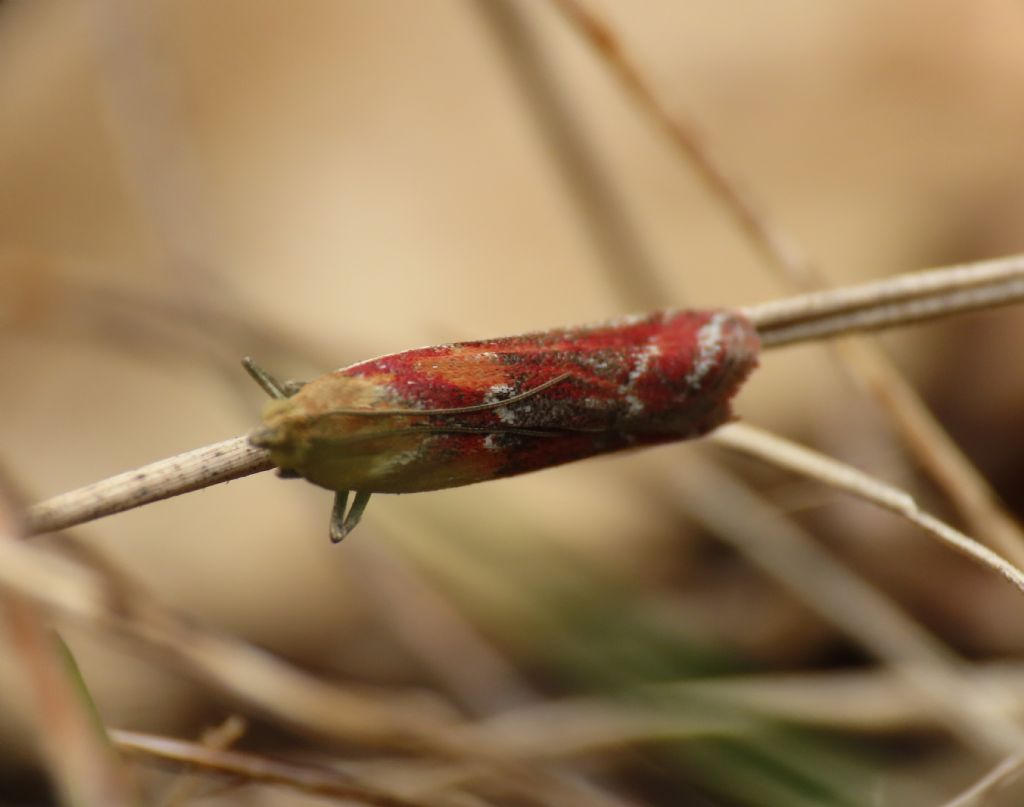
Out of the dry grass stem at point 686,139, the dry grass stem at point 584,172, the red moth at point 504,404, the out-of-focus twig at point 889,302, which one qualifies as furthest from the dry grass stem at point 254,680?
the dry grass stem at point 584,172

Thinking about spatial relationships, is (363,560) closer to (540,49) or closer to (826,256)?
(540,49)

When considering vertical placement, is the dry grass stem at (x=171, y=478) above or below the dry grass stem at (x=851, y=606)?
below

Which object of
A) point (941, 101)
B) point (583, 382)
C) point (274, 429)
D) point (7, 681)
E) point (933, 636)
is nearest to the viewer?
point (274, 429)

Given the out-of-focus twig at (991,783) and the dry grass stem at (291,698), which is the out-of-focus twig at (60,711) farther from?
the out-of-focus twig at (991,783)

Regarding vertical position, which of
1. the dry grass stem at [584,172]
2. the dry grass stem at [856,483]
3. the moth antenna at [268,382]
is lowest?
the moth antenna at [268,382]

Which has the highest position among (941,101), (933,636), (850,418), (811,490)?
(941,101)

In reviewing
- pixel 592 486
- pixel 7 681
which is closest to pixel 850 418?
pixel 592 486
